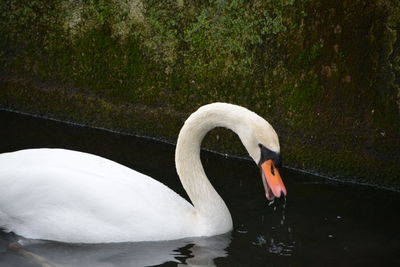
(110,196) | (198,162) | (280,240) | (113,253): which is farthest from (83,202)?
Result: (280,240)

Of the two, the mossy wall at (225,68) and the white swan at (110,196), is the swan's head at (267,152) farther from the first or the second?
the mossy wall at (225,68)

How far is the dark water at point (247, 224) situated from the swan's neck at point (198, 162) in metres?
0.17

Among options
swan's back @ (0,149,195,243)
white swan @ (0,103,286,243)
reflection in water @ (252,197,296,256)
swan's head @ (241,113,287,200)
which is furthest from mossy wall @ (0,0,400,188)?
swan's back @ (0,149,195,243)

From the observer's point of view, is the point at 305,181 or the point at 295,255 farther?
the point at 305,181

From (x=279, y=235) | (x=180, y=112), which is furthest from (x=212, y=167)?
(x=279, y=235)

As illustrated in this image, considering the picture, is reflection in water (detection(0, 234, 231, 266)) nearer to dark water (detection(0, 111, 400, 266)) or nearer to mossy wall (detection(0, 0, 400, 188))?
dark water (detection(0, 111, 400, 266))

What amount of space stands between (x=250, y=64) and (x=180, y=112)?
0.86m

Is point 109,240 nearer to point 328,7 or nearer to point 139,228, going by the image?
point 139,228

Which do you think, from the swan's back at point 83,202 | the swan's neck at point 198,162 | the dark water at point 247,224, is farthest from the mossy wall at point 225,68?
the swan's back at point 83,202

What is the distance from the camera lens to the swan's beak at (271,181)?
5.41m

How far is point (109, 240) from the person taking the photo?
18.7 feet

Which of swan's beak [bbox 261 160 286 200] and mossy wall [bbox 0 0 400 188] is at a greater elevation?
mossy wall [bbox 0 0 400 188]

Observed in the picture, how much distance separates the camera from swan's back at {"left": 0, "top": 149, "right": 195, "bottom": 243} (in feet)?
18.5

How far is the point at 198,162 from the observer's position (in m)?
5.97
